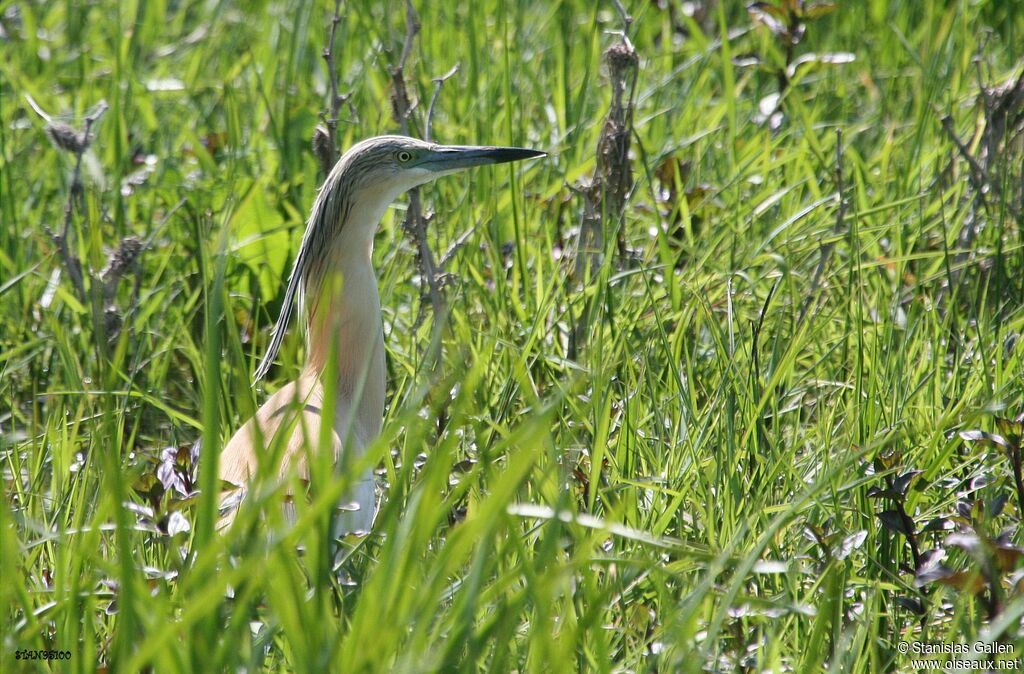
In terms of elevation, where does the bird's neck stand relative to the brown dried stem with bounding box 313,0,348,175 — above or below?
below

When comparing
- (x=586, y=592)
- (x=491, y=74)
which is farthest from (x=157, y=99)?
(x=586, y=592)

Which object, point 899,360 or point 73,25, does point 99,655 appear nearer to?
point 899,360

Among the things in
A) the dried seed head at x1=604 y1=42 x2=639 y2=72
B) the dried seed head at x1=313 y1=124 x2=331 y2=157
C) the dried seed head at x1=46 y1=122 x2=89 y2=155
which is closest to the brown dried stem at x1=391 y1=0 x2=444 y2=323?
the dried seed head at x1=313 y1=124 x2=331 y2=157

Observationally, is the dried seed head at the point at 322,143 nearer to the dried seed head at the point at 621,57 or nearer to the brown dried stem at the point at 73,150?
the brown dried stem at the point at 73,150

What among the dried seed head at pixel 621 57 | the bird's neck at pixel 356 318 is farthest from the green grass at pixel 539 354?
the dried seed head at pixel 621 57

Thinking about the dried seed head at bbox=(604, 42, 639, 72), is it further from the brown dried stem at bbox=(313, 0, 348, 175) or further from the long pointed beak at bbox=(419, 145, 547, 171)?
the brown dried stem at bbox=(313, 0, 348, 175)

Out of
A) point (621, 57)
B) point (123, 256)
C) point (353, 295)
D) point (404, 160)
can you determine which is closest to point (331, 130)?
point (404, 160)

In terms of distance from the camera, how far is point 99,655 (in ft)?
6.61

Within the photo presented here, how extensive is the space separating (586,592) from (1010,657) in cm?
61

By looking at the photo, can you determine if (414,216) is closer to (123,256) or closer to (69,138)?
(123,256)

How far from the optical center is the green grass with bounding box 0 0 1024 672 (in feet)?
4.97

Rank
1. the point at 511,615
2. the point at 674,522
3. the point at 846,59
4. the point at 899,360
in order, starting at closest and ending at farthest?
the point at 511,615, the point at 674,522, the point at 899,360, the point at 846,59

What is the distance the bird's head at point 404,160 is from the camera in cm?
294

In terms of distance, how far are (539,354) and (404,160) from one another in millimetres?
561
